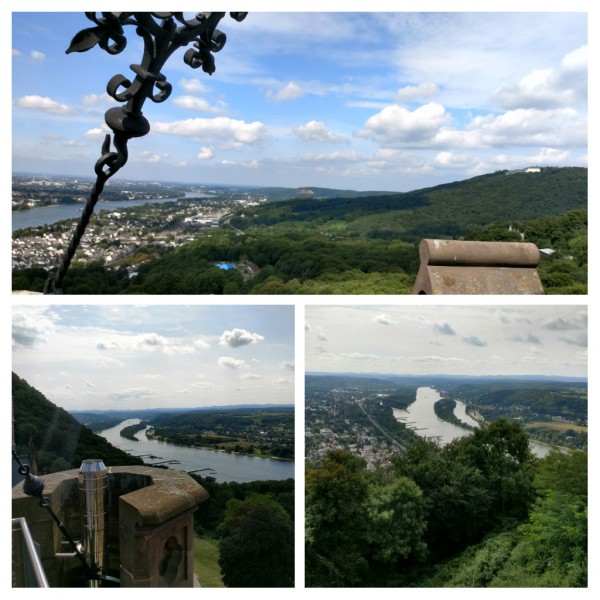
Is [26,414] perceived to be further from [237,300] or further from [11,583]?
[237,300]

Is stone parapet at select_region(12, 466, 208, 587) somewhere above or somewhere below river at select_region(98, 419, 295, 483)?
below

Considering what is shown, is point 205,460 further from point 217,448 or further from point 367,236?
point 367,236

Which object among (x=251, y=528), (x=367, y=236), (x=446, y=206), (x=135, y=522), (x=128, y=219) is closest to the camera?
(x=135, y=522)

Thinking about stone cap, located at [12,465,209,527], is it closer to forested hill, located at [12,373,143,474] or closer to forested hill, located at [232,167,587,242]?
forested hill, located at [12,373,143,474]

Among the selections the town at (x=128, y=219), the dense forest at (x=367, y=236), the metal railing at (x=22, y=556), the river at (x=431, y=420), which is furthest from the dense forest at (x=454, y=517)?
the dense forest at (x=367, y=236)

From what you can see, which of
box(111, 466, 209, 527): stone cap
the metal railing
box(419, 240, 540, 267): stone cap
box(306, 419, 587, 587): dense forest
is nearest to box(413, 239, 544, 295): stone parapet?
box(419, 240, 540, 267): stone cap

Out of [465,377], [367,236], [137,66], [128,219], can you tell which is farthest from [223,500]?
[367,236]

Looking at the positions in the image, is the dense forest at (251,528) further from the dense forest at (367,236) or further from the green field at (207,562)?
the dense forest at (367,236)
